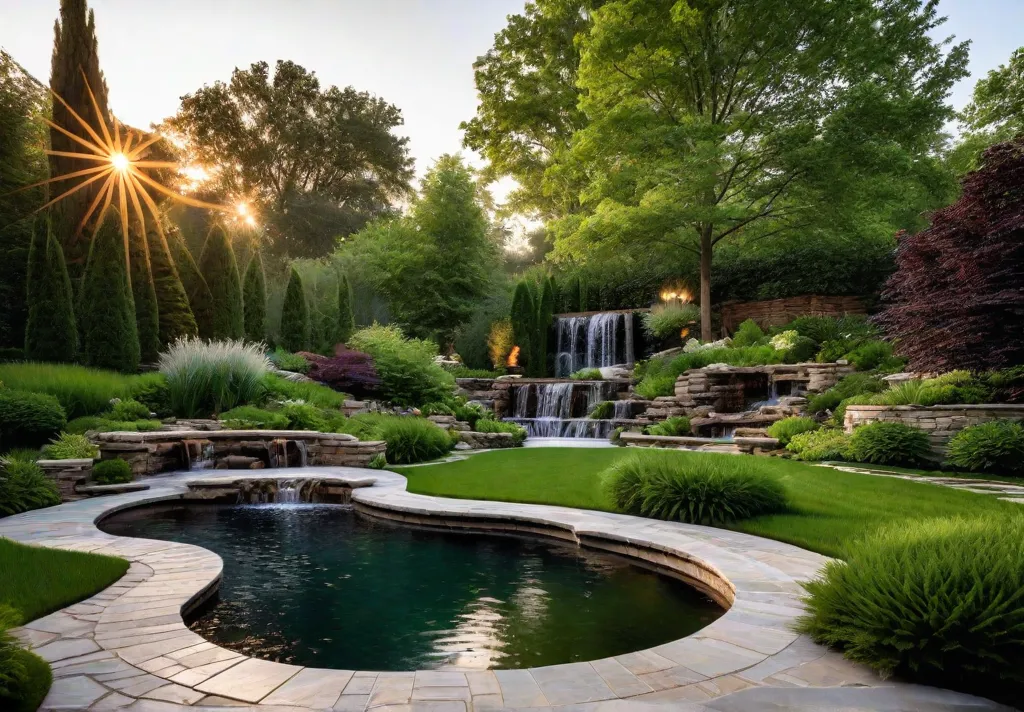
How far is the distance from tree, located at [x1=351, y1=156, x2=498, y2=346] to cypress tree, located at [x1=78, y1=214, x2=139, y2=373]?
11.4 metres

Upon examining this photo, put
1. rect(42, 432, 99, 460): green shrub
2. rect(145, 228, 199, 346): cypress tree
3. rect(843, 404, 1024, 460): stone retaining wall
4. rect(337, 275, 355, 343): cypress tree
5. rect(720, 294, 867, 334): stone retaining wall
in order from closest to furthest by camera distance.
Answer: rect(42, 432, 99, 460): green shrub, rect(843, 404, 1024, 460): stone retaining wall, rect(145, 228, 199, 346): cypress tree, rect(720, 294, 867, 334): stone retaining wall, rect(337, 275, 355, 343): cypress tree

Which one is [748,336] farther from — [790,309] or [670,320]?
[670,320]

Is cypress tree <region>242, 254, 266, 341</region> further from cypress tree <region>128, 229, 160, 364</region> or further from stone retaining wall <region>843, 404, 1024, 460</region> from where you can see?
stone retaining wall <region>843, 404, 1024, 460</region>

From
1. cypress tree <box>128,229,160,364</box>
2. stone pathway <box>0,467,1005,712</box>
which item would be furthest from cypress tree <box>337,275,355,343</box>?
stone pathway <box>0,467,1005,712</box>

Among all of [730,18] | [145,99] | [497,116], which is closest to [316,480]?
[730,18]

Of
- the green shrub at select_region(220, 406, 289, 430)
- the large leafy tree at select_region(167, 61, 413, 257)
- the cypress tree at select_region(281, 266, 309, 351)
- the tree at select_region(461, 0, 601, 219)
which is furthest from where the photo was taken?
the large leafy tree at select_region(167, 61, 413, 257)

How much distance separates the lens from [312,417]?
408 inches

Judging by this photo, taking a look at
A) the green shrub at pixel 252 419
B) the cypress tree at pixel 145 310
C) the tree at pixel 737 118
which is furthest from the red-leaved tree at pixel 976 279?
the cypress tree at pixel 145 310

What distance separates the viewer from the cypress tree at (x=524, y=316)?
19.9 meters

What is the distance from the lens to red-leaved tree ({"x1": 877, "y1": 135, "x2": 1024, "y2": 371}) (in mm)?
7887

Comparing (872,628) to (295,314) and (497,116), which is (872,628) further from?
(497,116)

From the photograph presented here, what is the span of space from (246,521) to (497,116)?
74.5 feet

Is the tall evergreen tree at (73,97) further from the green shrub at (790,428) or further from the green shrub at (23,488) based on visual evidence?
the green shrub at (790,428)

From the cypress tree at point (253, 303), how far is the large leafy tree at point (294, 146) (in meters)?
13.9
